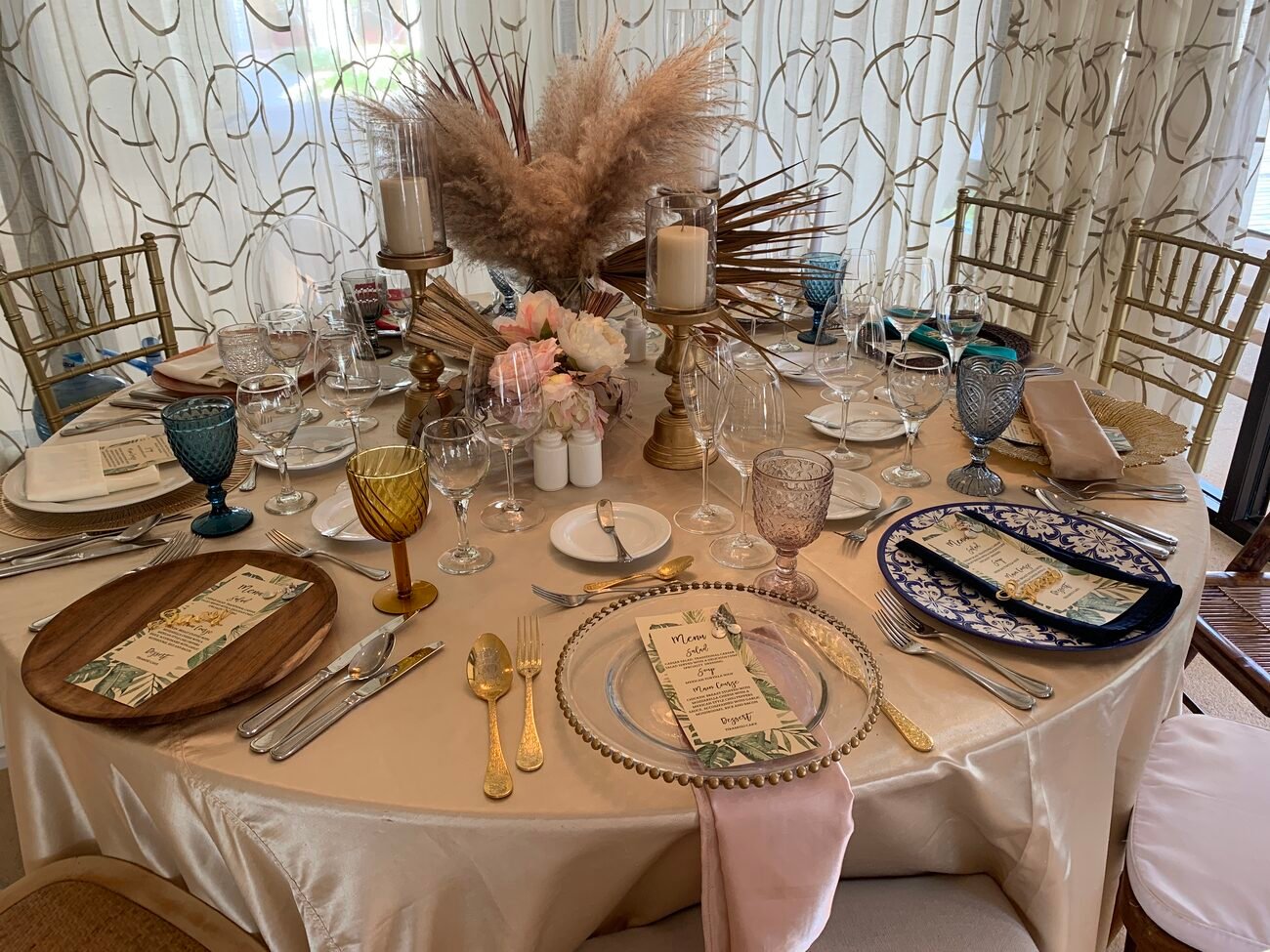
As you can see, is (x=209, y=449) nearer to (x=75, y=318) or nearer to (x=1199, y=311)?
(x=75, y=318)

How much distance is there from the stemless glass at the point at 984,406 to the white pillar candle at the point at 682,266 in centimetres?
40

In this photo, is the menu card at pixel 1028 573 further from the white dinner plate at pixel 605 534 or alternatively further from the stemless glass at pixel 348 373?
the stemless glass at pixel 348 373

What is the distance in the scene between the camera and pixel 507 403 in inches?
46.2

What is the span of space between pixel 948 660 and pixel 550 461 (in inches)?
24.6

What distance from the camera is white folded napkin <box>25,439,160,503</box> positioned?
1.23 metres

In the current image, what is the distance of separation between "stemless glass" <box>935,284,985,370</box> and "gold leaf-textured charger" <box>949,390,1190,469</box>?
0.18 metres

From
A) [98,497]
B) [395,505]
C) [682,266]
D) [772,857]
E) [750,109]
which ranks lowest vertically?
[772,857]

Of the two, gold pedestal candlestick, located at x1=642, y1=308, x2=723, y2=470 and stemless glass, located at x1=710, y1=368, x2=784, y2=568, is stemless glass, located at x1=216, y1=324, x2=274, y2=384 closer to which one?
Result: gold pedestal candlestick, located at x1=642, y1=308, x2=723, y2=470

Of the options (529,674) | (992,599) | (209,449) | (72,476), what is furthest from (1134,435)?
(72,476)

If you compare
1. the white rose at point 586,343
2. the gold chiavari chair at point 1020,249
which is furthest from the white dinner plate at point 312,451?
the gold chiavari chair at point 1020,249

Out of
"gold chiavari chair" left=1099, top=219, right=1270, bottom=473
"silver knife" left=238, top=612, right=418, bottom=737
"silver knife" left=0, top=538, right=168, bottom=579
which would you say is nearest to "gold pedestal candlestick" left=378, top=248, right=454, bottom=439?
"silver knife" left=0, top=538, right=168, bottom=579

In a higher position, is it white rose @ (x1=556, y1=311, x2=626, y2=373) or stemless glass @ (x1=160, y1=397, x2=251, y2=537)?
white rose @ (x1=556, y1=311, x2=626, y2=373)

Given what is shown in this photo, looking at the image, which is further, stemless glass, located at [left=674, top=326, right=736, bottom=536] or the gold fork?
stemless glass, located at [left=674, top=326, right=736, bottom=536]

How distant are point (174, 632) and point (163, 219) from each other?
220 centimetres
